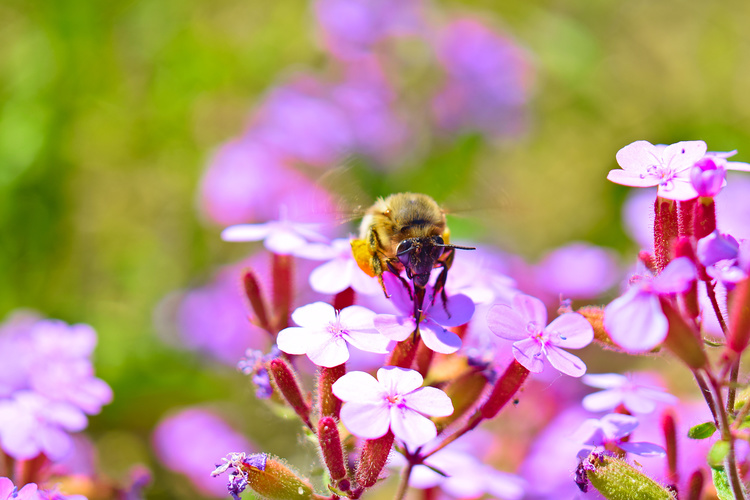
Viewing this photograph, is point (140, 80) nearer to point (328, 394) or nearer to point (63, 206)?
point (63, 206)

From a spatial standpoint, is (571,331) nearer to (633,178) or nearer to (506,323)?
(506,323)

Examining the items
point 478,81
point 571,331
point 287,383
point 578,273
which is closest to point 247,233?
point 287,383

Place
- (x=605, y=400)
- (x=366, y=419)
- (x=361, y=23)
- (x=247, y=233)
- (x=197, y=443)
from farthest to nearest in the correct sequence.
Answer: (x=361, y=23), (x=197, y=443), (x=247, y=233), (x=605, y=400), (x=366, y=419)

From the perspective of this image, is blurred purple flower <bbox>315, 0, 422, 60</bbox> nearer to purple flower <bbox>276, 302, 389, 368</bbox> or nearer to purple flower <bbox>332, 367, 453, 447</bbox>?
purple flower <bbox>276, 302, 389, 368</bbox>

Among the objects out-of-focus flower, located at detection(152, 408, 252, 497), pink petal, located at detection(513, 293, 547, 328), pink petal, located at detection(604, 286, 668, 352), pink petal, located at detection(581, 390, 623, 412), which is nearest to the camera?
pink petal, located at detection(604, 286, 668, 352)

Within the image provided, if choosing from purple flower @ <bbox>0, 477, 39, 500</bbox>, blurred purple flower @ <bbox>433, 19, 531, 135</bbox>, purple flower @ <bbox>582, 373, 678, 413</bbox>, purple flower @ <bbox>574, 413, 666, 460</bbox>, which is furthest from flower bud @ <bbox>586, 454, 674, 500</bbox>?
blurred purple flower @ <bbox>433, 19, 531, 135</bbox>

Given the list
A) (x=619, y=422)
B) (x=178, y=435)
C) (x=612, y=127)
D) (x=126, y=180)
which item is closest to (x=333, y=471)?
(x=619, y=422)
